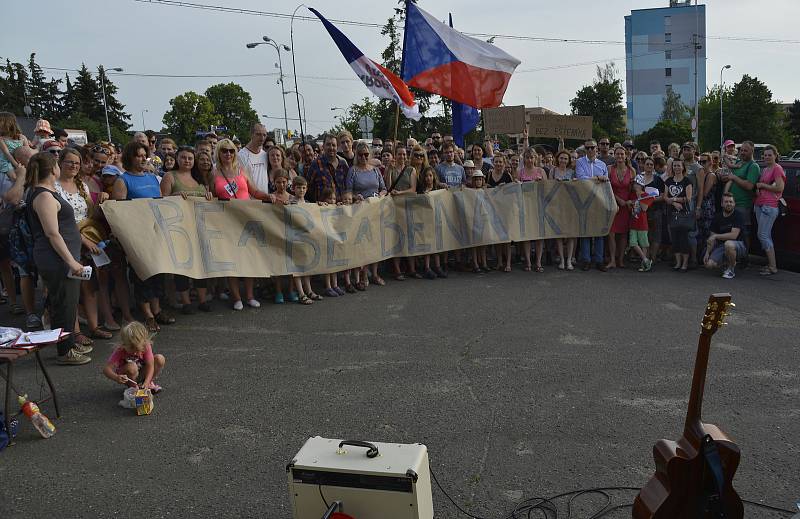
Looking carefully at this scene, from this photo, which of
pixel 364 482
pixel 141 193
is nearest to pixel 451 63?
pixel 141 193

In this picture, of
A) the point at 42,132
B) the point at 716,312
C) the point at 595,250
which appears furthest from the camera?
the point at 595,250

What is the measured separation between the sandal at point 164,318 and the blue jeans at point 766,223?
330 inches

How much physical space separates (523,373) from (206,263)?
3978 millimetres

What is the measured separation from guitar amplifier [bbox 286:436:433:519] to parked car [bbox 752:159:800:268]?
8.92 meters

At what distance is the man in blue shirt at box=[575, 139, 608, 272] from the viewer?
10.3 metres

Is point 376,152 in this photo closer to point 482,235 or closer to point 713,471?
point 482,235

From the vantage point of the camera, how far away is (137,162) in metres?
7.01

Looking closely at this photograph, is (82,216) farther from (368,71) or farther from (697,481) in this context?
(697,481)

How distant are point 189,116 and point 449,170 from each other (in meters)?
82.6

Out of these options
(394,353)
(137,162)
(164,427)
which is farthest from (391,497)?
(137,162)

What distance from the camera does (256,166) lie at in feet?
28.1

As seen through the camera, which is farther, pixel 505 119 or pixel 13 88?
pixel 13 88

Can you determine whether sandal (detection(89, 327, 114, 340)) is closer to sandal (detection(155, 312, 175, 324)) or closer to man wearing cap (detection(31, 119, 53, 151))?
sandal (detection(155, 312, 175, 324))

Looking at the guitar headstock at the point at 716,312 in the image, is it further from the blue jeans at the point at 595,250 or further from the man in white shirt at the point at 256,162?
the blue jeans at the point at 595,250
